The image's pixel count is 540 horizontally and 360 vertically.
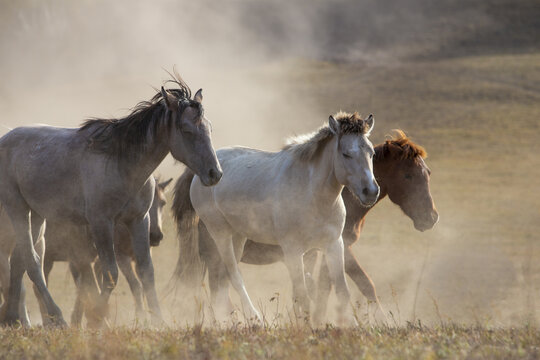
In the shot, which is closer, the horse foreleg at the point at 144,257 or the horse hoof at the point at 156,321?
the horse hoof at the point at 156,321

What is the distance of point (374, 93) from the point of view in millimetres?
61625

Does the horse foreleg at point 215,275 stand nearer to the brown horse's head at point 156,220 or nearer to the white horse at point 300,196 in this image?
the white horse at point 300,196

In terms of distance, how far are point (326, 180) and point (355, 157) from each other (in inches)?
18.9

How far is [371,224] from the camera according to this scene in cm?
2492

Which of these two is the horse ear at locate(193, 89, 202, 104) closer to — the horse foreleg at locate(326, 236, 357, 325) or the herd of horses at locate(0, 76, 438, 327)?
the herd of horses at locate(0, 76, 438, 327)

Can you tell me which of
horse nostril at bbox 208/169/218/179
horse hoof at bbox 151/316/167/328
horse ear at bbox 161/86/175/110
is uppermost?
horse ear at bbox 161/86/175/110

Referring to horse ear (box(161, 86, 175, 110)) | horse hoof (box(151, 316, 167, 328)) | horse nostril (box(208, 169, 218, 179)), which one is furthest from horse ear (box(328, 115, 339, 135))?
horse hoof (box(151, 316, 167, 328))

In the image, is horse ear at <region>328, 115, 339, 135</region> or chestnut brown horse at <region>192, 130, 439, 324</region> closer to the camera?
horse ear at <region>328, 115, 339, 135</region>

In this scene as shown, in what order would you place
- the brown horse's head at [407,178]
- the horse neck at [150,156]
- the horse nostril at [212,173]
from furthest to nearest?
the brown horse's head at [407,178] → the horse neck at [150,156] → the horse nostril at [212,173]

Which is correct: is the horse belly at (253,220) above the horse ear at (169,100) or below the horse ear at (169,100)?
below

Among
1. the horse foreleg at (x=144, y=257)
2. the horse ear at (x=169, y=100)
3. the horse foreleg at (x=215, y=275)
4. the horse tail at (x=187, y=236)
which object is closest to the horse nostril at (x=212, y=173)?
the horse ear at (x=169, y=100)

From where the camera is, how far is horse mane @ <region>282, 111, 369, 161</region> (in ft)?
22.8

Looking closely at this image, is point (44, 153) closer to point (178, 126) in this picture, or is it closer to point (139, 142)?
point (139, 142)

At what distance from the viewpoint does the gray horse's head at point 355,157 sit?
6641 mm
